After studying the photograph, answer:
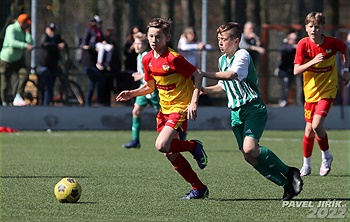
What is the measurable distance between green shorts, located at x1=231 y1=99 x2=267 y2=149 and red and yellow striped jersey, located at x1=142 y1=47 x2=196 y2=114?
1.83ft

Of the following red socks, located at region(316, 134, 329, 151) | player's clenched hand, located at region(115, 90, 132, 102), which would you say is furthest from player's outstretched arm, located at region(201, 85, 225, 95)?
red socks, located at region(316, 134, 329, 151)

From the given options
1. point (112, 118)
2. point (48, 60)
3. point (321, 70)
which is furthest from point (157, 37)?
point (48, 60)

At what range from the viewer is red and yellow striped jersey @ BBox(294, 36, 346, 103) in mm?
11250

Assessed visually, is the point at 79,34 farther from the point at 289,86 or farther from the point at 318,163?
the point at 318,163

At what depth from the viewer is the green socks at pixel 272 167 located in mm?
8953

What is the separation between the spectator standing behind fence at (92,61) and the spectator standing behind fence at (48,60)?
49 cm

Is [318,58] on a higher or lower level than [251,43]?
higher

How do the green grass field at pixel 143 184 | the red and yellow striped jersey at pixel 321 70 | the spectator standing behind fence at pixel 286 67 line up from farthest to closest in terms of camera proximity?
the spectator standing behind fence at pixel 286 67, the red and yellow striped jersey at pixel 321 70, the green grass field at pixel 143 184

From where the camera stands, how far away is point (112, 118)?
19.5 metres

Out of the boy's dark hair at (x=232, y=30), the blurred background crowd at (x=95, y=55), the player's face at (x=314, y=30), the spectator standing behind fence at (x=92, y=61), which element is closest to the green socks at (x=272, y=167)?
the boy's dark hair at (x=232, y=30)

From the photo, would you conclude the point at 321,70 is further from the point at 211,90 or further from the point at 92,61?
the point at 92,61

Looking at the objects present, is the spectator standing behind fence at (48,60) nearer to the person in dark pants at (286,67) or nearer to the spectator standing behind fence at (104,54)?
the spectator standing behind fence at (104,54)

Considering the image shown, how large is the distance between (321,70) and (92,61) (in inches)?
355

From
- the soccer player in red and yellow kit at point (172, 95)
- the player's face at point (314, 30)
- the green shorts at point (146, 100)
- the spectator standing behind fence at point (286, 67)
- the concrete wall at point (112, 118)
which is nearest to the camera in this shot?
the soccer player in red and yellow kit at point (172, 95)
